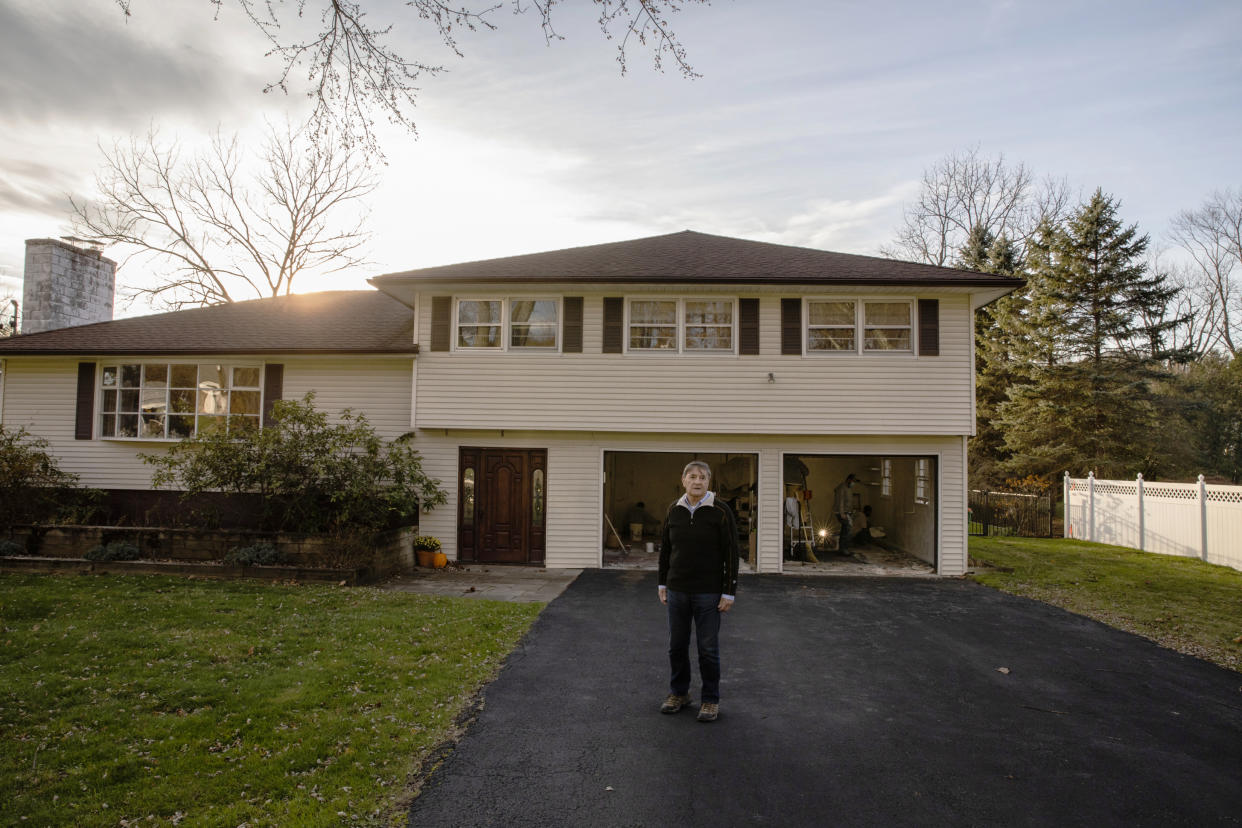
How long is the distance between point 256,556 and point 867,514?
14069 mm

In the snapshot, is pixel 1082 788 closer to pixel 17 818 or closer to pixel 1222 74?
pixel 17 818

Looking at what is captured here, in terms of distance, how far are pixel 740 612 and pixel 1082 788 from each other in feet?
16.5

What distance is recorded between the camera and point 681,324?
12.3 m

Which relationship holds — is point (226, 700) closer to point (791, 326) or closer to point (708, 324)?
point (708, 324)

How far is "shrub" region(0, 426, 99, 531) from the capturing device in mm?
11328

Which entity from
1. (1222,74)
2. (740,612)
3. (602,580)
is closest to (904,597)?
(740,612)

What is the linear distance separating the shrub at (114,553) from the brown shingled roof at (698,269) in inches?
234

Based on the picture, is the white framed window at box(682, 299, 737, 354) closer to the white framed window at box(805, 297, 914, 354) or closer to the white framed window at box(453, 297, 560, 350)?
the white framed window at box(805, 297, 914, 354)

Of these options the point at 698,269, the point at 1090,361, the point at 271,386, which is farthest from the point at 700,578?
the point at 1090,361

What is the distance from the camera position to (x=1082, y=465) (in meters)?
23.7

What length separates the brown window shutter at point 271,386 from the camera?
13234mm

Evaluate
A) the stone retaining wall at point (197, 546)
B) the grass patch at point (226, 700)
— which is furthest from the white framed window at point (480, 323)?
the grass patch at point (226, 700)

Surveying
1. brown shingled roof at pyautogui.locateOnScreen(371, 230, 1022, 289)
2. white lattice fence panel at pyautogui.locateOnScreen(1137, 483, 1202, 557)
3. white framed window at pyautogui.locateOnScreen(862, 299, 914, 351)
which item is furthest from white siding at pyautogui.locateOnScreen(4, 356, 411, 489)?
white lattice fence panel at pyautogui.locateOnScreen(1137, 483, 1202, 557)

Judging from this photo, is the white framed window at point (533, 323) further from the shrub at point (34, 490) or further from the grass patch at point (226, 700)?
the shrub at point (34, 490)
